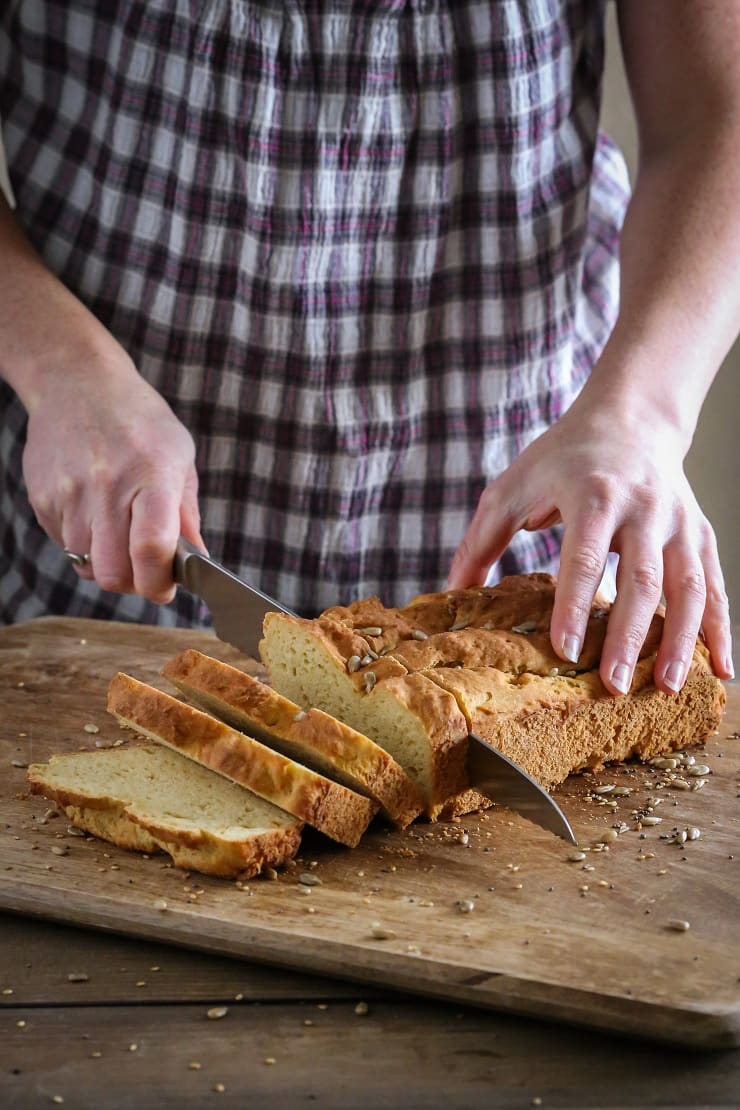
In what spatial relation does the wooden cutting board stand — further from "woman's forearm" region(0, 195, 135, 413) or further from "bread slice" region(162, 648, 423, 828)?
"woman's forearm" region(0, 195, 135, 413)

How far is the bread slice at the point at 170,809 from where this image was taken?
1.61 m

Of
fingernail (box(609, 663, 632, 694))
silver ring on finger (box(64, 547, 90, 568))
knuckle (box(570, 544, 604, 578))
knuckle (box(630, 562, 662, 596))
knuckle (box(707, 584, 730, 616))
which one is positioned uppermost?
knuckle (box(570, 544, 604, 578))

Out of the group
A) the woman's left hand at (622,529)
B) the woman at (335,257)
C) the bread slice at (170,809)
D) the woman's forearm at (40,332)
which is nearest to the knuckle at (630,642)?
the woman's left hand at (622,529)

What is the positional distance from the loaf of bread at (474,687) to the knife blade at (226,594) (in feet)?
0.52

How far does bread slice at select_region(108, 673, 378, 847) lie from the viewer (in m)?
1.66

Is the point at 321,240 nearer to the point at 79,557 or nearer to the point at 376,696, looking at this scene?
the point at 79,557

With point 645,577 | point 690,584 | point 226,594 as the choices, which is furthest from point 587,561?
point 226,594

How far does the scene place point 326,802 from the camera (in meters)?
1.66

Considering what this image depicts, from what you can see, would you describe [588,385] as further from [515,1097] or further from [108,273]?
[515,1097]

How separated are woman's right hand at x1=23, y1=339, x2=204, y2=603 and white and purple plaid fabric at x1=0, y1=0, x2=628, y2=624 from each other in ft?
1.43

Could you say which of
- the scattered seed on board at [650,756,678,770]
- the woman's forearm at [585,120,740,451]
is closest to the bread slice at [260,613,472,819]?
the scattered seed on board at [650,756,678,770]

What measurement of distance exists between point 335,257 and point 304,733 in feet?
4.26

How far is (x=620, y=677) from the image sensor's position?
6.31ft

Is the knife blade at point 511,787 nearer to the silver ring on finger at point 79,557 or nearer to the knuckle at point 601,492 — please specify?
the knuckle at point 601,492
